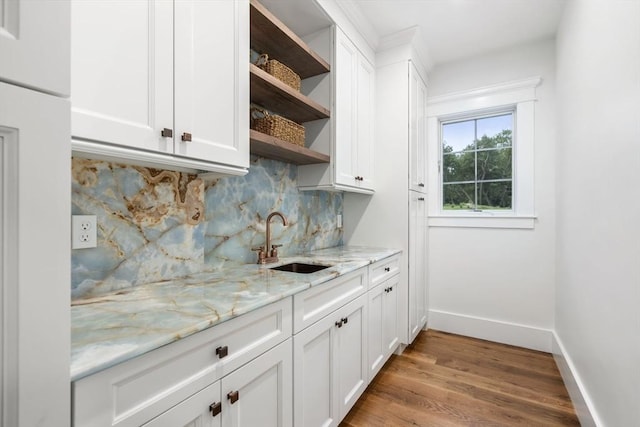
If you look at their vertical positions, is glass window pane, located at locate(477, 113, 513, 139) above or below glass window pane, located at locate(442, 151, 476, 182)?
above

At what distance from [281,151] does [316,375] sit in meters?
1.17

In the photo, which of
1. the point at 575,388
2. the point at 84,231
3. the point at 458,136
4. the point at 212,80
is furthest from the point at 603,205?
the point at 84,231

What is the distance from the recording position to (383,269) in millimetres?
2150

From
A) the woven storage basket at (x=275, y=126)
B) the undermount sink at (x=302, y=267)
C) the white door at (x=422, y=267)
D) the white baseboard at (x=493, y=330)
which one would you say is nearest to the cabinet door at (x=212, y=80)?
the woven storage basket at (x=275, y=126)

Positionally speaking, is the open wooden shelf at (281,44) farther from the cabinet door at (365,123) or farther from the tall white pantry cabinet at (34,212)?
the tall white pantry cabinet at (34,212)

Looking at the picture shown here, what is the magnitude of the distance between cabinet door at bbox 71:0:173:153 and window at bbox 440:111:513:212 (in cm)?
275

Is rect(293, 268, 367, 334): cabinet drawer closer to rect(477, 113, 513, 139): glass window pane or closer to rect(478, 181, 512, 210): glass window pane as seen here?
rect(478, 181, 512, 210): glass window pane

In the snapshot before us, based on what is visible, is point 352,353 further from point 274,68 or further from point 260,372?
point 274,68

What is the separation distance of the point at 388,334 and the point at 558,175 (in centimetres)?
183

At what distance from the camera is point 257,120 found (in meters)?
1.68

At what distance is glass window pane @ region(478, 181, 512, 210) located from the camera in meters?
2.82

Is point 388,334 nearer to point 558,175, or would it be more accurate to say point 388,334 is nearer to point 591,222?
point 591,222

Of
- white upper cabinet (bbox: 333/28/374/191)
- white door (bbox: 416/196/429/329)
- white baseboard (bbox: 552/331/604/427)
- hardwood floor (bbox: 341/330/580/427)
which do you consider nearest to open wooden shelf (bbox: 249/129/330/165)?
white upper cabinet (bbox: 333/28/374/191)

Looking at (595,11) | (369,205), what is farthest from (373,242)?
(595,11)
